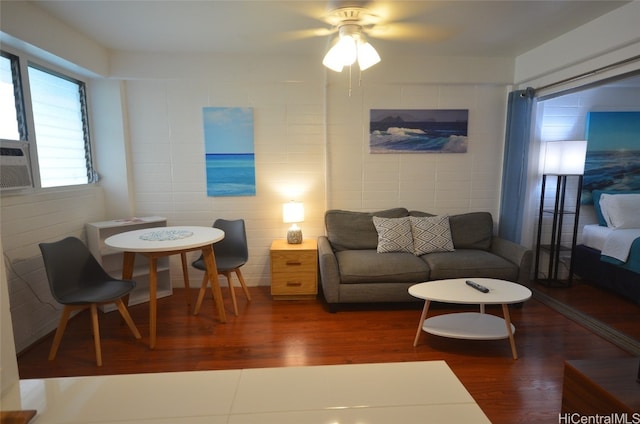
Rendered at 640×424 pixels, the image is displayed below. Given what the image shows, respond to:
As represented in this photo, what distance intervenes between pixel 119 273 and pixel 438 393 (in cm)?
347

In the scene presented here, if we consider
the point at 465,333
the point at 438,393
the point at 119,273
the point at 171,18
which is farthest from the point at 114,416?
the point at 119,273

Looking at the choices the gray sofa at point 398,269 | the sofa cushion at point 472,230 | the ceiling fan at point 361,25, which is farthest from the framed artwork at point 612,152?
the ceiling fan at point 361,25

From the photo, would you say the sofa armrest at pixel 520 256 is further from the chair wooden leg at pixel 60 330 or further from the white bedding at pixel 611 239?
the chair wooden leg at pixel 60 330

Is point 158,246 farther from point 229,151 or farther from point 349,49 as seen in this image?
point 349,49

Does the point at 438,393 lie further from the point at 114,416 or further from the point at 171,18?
the point at 171,18

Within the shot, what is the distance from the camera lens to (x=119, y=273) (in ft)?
11.2

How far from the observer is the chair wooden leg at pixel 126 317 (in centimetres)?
253

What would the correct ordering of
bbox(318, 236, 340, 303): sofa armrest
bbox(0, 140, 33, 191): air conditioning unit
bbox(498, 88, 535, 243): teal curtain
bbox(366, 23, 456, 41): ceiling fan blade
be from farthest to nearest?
bbox(498, 88, 535, 243): teal curtain → bbox(318, 236, 340, 303): sofa armrest → bbox(366, 23, 456, 41): ceiling fan blade → bbox(0, 140, 33, 191): air conditioning unit

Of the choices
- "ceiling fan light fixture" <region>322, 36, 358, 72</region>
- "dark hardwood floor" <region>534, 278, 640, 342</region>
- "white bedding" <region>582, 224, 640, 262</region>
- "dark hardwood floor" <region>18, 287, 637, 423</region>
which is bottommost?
"dark hardwood floor" <region>18, 287, 637, 423</region>

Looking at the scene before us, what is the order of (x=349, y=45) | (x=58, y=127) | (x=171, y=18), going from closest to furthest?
1. (x=349, y=45)
2. (x=171, y=18)
3. (x=58, y=127)

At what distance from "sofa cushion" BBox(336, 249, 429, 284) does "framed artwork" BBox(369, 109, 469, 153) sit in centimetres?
130

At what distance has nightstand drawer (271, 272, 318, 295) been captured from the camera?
339 cm

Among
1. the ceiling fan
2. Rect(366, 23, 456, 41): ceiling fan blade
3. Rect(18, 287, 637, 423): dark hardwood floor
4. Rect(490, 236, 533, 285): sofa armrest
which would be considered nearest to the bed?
Rect(18, 287, 637, 423): dark hardwood floor

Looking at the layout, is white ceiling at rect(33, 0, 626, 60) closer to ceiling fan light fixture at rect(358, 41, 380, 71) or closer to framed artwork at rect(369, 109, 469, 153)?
ceiling fan light fixture at rect(358, 41, 380, 71)
